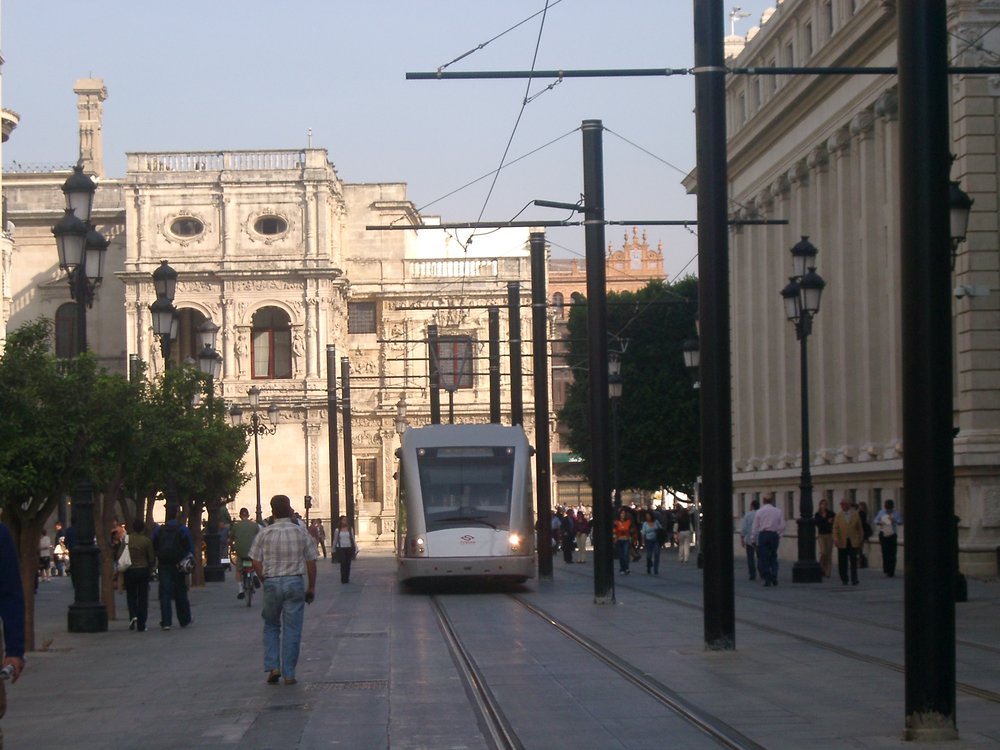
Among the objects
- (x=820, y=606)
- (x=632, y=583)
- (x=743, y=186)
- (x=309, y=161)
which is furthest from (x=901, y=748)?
(x=309, y=161)

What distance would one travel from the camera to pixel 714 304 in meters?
15.8

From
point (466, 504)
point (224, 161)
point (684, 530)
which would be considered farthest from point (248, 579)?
point (224, 161)

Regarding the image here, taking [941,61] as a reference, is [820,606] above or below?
below

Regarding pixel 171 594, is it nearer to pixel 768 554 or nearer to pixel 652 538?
pixel 768 554

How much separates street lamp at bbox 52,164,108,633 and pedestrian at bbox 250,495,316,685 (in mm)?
7131

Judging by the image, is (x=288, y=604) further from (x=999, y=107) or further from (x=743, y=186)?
(x=743, y=186)

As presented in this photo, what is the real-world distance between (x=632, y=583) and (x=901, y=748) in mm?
24055

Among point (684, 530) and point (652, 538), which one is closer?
point (652, 538)

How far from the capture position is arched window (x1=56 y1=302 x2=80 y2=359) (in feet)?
264

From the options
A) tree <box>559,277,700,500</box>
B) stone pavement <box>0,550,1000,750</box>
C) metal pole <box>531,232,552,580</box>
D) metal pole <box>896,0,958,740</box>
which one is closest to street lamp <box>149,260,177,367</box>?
stone pavement <box>0,550,1000,750</box>

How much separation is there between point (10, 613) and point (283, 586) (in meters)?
7.89

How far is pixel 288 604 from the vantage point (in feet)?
47.9

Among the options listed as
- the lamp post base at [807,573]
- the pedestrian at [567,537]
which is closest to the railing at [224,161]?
the pedestrian at [567,537]

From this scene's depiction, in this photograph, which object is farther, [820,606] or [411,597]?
[411,597]
